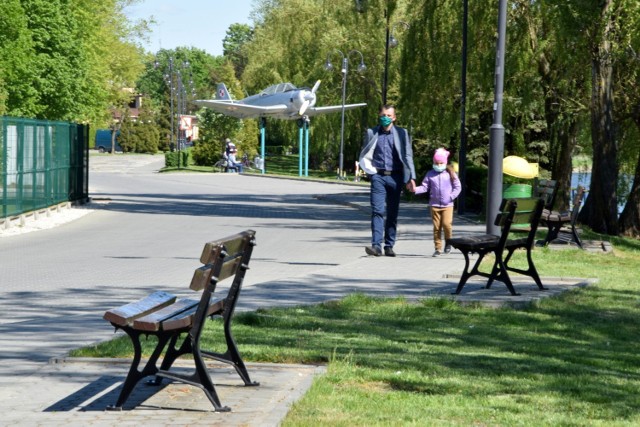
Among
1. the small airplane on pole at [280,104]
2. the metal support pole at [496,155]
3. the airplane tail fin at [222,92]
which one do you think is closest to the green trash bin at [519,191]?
the metal support pole at [496,155]

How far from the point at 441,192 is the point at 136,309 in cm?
1235

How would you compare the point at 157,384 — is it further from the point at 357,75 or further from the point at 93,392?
the point at 357,75

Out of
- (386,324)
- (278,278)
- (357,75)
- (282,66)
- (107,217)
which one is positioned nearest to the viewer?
(386,324)

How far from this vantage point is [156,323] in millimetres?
7355

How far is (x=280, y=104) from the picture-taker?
236 ft

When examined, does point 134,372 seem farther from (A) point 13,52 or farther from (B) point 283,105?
(B) point 283,105

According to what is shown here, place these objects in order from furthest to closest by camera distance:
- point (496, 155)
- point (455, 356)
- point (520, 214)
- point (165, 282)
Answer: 1. point (496, 155)
2. point (165, 282)
3. point (520, 214)
4. point (455, 356)

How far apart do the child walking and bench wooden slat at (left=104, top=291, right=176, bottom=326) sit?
37.9ft

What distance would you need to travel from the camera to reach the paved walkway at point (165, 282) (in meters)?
7.61

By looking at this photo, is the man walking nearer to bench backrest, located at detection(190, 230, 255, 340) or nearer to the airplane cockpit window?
bench backrest, located at detection(190, 230, 255, 340)

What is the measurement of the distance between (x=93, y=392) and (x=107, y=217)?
25700 millimetres

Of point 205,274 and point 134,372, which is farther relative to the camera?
point 205,274

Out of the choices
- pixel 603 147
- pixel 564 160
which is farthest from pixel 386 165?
pixel 564 160

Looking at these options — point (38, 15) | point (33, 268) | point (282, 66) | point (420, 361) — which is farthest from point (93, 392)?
point (282, 66)
